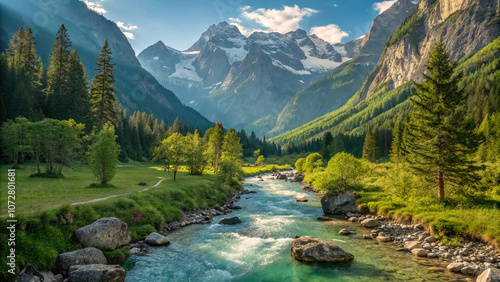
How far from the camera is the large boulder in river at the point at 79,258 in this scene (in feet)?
58.3

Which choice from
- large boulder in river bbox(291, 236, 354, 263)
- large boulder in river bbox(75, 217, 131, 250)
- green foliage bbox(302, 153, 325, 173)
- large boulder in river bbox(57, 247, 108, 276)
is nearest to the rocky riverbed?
large boulder in river bbox(291, 236, 354, 263)

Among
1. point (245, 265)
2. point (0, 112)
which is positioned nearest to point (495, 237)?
point (245, 265)

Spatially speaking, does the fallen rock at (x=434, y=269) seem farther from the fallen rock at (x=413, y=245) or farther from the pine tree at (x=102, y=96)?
the pine tree at (x=102, y=96)

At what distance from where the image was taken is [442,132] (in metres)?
31.8

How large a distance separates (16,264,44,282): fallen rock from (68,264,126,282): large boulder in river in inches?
69.0

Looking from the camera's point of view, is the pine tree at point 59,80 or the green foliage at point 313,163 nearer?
the pine tree at point 59,80

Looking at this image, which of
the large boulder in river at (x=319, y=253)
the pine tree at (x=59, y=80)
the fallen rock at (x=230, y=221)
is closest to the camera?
the large boulder in river at (x=319, y=253)

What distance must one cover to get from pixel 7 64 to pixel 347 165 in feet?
325

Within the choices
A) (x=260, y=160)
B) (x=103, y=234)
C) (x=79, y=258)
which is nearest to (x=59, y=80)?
(x=103, y=234)

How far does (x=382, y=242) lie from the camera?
26.4m

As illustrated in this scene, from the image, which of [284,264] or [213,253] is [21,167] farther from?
[284,264]

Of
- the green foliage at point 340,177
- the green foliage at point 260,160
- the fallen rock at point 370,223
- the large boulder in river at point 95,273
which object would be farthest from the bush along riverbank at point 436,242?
the green foliage at point 260,160

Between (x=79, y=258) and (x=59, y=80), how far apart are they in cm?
8277

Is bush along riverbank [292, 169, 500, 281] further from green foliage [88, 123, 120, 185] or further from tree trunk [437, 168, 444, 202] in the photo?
green foliage [88, 123, 120, 185]
